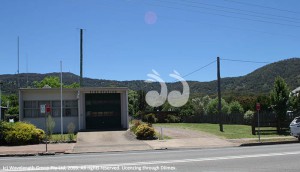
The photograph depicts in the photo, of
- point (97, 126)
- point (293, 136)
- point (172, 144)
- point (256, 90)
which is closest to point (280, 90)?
point (293, 136)

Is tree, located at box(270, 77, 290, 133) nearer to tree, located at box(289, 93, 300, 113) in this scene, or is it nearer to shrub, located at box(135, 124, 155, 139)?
tree, located at box(289, 93, 300, 113)

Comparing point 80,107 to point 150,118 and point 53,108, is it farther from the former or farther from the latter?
point 150,118

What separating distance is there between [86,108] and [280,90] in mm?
15741

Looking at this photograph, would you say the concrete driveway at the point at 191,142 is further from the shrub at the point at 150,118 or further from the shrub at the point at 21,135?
the shrub at the point at 150,118

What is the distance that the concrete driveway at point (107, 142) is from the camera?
2189cm

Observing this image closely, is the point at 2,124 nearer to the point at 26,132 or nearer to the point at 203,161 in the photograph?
the point at 26,132

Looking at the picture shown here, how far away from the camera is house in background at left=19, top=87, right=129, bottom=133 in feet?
102

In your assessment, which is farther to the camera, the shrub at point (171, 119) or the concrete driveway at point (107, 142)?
the shrub at point (171, 119)

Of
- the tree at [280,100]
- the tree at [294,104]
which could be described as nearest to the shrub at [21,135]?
the tree at [280,100]

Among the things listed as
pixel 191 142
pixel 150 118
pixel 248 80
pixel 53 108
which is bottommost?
pixel 191 142

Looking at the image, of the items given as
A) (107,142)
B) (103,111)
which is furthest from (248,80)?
(107,142)

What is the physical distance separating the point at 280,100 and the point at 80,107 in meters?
16.0

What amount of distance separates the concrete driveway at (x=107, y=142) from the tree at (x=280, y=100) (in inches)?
479

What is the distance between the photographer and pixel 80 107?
104 ft
